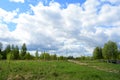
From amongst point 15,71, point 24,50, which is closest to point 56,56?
point 24,50

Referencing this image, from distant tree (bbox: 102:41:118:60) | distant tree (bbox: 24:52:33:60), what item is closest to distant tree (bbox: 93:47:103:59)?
distant tree (bbox: 102:41:118:60)

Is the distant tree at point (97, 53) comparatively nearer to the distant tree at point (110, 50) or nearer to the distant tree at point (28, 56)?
the distant tree at point (110, 50)

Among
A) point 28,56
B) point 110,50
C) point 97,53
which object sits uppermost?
point 110,50

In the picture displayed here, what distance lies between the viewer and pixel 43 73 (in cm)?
3500

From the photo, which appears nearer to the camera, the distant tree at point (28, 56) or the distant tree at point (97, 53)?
the distant tree at point (28, 56)

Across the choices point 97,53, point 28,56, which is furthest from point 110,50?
point 28,56

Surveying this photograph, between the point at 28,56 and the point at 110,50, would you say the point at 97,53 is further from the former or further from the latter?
the point at 28,56

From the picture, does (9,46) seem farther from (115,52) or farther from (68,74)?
(68,74)

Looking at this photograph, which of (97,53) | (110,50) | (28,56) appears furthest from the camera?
(97,53)

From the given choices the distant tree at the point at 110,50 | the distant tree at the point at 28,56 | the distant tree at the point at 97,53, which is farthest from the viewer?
the distant tree at the point at 97,53

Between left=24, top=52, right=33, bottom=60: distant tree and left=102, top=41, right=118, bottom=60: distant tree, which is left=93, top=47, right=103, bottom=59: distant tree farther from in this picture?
left=24, top=52, right=33, bottom=60: distant tree

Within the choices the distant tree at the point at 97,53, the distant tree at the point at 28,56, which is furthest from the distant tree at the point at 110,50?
the distant tree at the point at 28,56

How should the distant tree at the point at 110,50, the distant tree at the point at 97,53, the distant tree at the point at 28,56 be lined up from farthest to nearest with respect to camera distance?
the distant tree at the point at 97,53 → the distant tree at the point at 110,50 → the distant tree at the point at 28,56

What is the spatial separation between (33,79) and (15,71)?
5914mm
